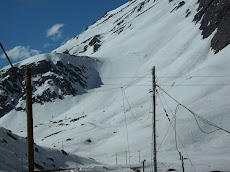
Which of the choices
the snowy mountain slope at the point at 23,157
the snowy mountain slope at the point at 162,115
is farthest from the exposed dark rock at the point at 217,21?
the snowy mountain slope at the point at 23,157

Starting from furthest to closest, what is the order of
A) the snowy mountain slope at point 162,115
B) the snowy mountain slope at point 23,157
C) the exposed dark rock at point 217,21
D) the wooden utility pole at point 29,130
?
the exposed dark rock at point 217,21
the snowy mountain slope at point 162,115
the snowy mountain slope at point 23,157
the wooden utility pole at point 29,130

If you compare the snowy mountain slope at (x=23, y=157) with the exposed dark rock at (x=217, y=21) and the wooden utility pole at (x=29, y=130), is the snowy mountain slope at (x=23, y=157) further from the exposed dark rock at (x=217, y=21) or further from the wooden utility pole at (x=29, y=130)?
the exposed dark rock at (x=217, y=21)

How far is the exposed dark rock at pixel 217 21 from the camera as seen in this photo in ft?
438

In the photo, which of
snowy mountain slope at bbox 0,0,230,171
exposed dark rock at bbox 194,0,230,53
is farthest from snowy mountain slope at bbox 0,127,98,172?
exposed dark rock at bbox 194,0,230,53

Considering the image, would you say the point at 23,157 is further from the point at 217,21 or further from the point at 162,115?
the point at 217,21

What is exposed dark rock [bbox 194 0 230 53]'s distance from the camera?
134 m

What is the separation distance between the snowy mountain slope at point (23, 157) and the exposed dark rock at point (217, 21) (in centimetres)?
10469

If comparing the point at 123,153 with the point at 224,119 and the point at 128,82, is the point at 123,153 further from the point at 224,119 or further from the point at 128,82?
the point at 128,82

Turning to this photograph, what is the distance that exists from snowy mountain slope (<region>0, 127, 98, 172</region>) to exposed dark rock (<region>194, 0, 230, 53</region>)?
343 feet

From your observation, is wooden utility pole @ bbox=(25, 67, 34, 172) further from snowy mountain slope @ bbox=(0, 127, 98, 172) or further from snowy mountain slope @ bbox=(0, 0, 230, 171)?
snowy mountain slope @ bbox=(0, 0, 230, 171)

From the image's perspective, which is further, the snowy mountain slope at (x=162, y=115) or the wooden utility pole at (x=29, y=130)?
the snowy mountain slope at (x=162, y=115)

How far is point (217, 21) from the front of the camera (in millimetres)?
154500

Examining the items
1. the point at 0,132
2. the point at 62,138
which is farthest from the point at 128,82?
the point at 0,132

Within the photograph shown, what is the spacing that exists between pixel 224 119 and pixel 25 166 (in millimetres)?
55035
